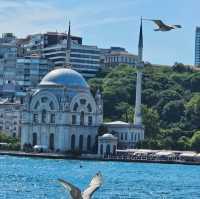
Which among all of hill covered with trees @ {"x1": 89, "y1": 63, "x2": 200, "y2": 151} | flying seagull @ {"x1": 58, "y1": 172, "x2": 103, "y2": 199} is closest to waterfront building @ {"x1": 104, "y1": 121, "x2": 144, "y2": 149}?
hill covered with trees @ {"x1": 89, "y1": 63, "x2": 200, "y2": 151}

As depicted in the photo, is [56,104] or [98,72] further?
[98,72]

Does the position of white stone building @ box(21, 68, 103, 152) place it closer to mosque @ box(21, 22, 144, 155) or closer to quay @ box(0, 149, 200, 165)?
mosque @ box(21, 22, 144, 155)

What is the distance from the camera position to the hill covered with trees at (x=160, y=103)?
12349 centimetres

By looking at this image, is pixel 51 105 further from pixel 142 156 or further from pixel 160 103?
pixel 160 103

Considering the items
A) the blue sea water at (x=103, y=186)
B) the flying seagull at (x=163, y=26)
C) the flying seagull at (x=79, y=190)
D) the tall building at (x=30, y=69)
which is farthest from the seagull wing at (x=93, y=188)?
the tall building at (x=30, y=69)

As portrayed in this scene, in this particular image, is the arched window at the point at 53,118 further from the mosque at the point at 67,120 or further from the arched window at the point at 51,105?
the arched window at the point at 51,105

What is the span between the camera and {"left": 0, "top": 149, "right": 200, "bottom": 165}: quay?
109250mm

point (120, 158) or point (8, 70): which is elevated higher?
point (8, 70)

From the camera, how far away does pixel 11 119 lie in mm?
140625

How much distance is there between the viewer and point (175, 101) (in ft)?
465

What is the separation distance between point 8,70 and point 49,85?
61575mm

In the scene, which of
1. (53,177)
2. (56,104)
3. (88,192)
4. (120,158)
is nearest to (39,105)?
→ (56,104)

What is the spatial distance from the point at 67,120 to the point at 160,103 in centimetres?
2562

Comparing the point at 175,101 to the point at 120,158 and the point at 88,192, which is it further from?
the point at 88,192
